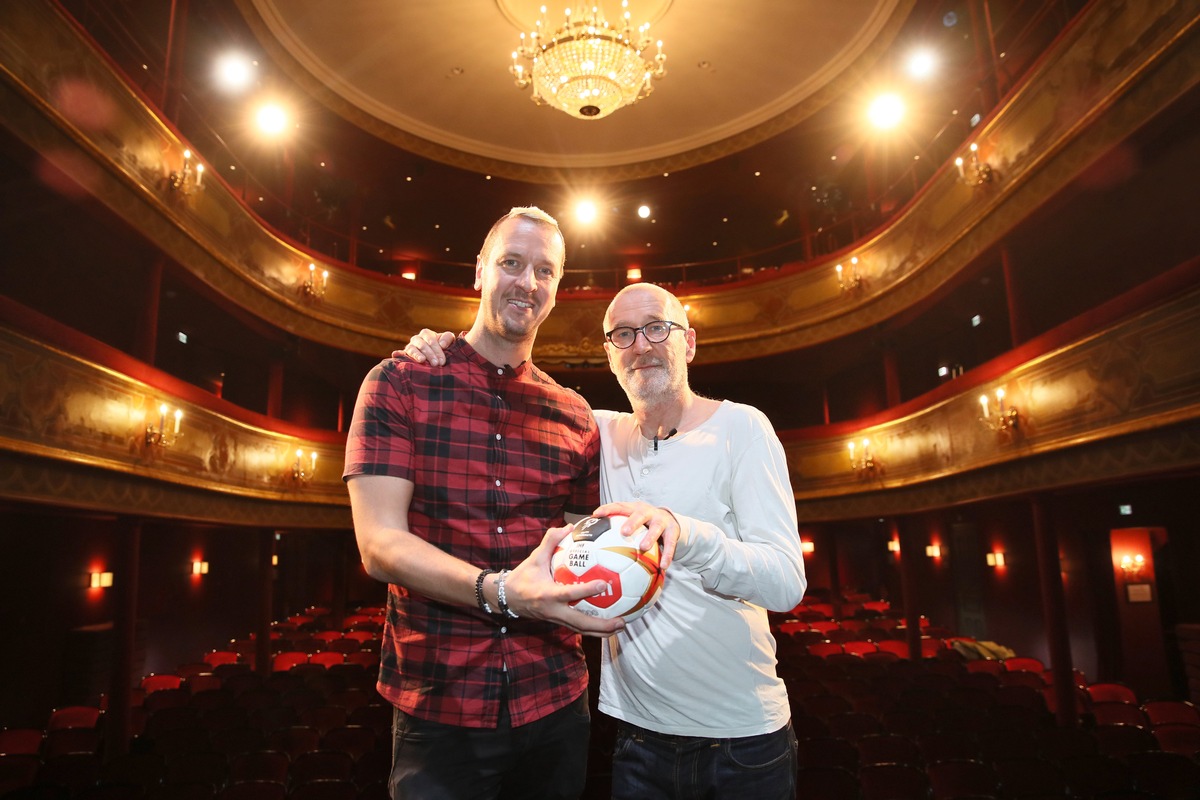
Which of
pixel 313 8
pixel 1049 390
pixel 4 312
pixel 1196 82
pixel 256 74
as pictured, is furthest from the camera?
pixel 256 74

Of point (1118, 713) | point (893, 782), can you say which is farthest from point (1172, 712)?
point (893, 782)

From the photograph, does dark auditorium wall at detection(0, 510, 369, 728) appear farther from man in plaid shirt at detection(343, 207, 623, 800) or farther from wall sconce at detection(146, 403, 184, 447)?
man in plaid shirt at detection(343, 207, 623, 800)

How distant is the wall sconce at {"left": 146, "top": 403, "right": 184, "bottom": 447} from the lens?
8.03 m

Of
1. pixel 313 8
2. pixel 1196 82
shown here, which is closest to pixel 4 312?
pixel 313 8

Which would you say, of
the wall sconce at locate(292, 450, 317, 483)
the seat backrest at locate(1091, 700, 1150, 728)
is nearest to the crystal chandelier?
the wall sconce at locate(292, 450, 317, 483)

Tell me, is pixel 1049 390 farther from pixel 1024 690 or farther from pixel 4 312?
pixel 4 312

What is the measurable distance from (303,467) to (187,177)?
202 inches

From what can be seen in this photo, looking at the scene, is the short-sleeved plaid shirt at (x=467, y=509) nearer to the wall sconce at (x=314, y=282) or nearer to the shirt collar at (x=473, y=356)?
the shirt collar at (x=473, y=356)

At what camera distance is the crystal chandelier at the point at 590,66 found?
9.13 meters

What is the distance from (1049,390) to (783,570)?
7.19 metres

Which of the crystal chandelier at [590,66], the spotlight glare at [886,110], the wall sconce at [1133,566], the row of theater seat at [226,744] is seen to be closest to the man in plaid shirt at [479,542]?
the row of theater seat at [226,744]

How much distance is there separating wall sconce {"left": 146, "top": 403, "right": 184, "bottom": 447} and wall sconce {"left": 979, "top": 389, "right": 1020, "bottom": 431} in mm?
9746

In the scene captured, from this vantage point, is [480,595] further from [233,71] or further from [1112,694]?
[233,71]

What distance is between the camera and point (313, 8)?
37.1 ft
